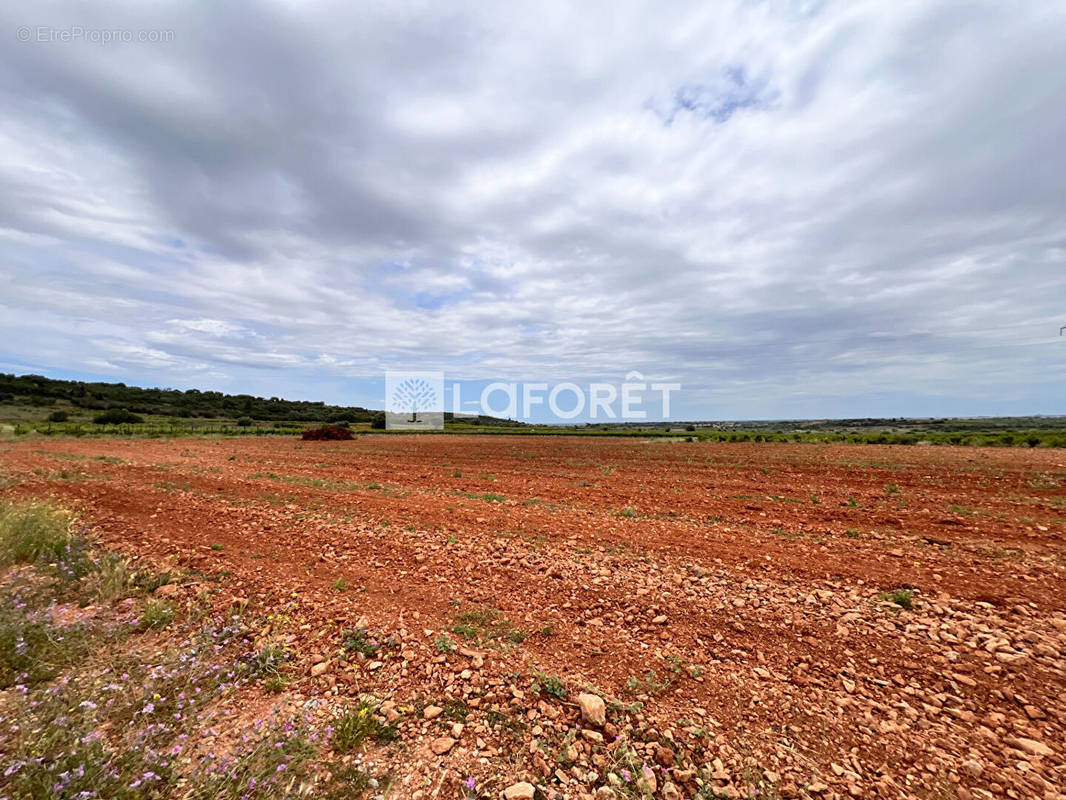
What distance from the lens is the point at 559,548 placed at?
7.24 m

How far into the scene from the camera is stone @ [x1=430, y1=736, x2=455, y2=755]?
119 inches

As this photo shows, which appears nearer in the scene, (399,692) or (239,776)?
(239,776)

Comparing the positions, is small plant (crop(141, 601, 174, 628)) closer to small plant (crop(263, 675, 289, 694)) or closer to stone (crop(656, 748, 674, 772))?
small plant (crop(263, 675, 289, 694))

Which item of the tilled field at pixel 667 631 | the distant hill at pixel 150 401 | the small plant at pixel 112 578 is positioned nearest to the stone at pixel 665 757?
the tilled field at pixel 667 631

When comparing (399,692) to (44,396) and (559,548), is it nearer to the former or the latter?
(559,548)

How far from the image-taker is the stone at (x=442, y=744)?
303 centimetres

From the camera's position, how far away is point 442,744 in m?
3.09

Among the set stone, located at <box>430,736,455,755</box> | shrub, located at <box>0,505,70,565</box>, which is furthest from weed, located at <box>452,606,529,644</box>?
shrub, located at <box>0,505,70,565</box>

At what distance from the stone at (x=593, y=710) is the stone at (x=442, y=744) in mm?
1065

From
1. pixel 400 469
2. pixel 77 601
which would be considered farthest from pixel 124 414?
pixel 77 601

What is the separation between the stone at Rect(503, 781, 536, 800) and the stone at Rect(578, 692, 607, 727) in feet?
2.38

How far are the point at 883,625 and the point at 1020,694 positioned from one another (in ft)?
3.68

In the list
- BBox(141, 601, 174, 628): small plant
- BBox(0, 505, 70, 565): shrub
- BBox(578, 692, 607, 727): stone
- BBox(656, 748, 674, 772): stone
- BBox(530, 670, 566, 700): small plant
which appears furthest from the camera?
BBox(0, 505, 70, 565): shrub

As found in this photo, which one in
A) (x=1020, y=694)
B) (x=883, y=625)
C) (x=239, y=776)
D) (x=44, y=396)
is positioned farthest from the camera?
(x=44, y=396)
